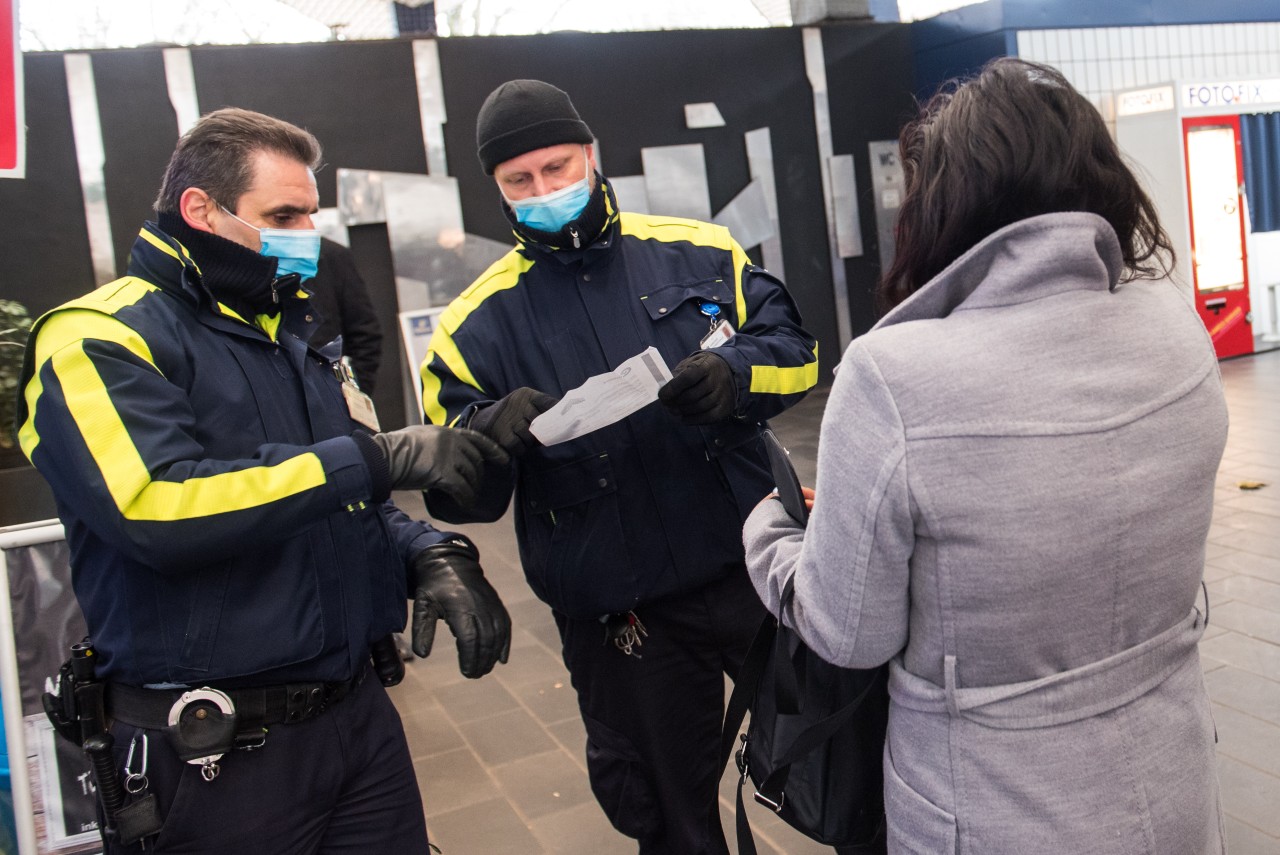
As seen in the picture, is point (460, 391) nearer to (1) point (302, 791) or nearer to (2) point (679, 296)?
(2) point (679, 296)

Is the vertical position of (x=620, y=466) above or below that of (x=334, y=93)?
below

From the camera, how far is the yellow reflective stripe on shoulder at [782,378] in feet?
6.91

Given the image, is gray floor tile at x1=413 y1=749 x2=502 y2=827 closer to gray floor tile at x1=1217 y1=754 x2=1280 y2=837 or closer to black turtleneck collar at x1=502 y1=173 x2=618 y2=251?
black turtleneck collar at x1=502 y1=173 x2=618 y2=251

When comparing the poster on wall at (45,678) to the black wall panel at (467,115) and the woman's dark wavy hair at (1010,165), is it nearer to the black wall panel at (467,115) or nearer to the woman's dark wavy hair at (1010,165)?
the woman's dark wavy hair at (1010,165)

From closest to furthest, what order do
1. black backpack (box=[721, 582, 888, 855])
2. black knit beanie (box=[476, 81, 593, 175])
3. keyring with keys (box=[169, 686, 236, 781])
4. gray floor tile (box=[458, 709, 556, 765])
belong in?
black backpack (box=[721, 582, 888, 855]) < keyring with keys (box=[169, 686, 236, 781]) < black knit beanie (box=[476, 81, 593, 175]) < gray floor tile (box=[458, 709, 556, 765])

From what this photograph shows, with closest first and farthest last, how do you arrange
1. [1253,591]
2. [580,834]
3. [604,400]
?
[604,400]
[580,834]
[1253,591]

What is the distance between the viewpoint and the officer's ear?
1777mm

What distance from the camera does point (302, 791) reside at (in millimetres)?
1745

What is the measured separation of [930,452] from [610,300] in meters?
1.14

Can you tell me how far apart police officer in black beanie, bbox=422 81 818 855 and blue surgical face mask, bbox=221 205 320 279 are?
15.7 inches

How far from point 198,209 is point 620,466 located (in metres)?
0.91

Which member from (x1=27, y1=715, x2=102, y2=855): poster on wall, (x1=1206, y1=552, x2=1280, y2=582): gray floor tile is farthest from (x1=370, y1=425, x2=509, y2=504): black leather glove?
(x1=1206, y1=552, x2=1280, y2=582): gray floor tile

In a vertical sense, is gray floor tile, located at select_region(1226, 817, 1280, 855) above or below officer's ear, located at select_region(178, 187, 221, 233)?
below

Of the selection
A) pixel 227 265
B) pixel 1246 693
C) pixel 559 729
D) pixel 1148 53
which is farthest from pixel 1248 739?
pixel 1148 53
